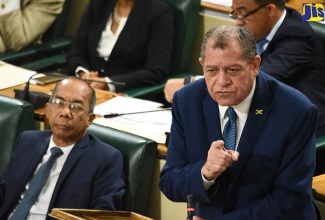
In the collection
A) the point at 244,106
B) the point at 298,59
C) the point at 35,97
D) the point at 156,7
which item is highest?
the point at 156,7

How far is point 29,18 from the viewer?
5.70 meters

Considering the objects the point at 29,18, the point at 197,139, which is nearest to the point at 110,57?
the point at 29,18

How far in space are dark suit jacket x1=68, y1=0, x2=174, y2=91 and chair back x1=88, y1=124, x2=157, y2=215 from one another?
1.24 m

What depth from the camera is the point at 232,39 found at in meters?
2.70

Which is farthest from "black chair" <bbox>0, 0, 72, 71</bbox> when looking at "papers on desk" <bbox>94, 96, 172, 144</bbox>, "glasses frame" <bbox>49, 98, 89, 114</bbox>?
"glasses frame" <bbox>49, 98, 89, 114</bbox>

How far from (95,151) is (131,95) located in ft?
3.73

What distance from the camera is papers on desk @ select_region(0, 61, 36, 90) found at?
4824 mm

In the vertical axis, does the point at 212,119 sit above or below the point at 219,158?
above

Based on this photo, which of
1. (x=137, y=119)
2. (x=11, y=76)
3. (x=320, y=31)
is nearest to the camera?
(x=320, y=31)

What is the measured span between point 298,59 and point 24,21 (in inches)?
83.2

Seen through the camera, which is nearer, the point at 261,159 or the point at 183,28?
the point at 261,159

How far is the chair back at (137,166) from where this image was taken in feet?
12.6

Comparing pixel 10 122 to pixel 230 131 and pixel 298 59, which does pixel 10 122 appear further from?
pixel 230 131

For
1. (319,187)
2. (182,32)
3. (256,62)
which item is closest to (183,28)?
(182,32)
